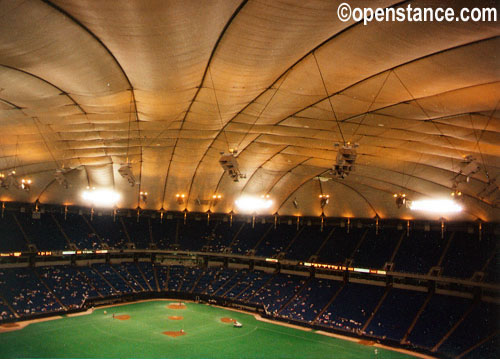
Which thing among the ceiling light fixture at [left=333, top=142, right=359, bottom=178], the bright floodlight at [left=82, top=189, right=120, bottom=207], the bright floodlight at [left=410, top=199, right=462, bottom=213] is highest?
the bright floodlight at [left=82, top=189, right=120, bottom=207]

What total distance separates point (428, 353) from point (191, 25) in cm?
3232

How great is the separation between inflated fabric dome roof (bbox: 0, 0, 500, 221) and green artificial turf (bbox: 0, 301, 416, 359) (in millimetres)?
15331

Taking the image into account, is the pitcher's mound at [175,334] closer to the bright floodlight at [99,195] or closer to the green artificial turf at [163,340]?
the green artificial turf at [163,340]

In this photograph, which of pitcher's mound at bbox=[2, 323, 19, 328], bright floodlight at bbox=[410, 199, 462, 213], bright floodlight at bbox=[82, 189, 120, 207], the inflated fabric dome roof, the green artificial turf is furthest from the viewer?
bright floodlight at bbox=[82, 189, 120, 207]

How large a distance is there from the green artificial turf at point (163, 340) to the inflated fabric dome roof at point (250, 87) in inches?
604

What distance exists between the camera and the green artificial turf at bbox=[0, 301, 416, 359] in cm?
2973

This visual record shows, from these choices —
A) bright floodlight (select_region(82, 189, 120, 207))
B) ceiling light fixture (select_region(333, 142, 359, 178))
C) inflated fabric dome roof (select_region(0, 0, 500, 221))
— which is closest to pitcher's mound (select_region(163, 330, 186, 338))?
inflated fabric dome roof (select_region(0, 0, 500, 221))

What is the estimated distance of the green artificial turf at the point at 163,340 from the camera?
29734 millimetres

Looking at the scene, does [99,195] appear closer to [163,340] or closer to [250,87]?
[163,340]

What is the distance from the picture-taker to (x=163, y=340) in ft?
110

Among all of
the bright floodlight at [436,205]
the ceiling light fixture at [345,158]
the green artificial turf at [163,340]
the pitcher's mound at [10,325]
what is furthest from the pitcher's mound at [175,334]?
the bright floodlight at [436,205]

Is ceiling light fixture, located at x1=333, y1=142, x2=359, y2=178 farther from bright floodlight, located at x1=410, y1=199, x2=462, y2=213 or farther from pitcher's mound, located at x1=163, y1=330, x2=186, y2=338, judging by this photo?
pitcher's mound, located at x1=163, y1=330, x2=186, y2=338

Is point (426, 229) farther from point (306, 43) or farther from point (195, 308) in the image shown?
point (306, 43)

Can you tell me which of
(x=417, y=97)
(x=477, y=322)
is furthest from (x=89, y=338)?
(x=477, y=322)
